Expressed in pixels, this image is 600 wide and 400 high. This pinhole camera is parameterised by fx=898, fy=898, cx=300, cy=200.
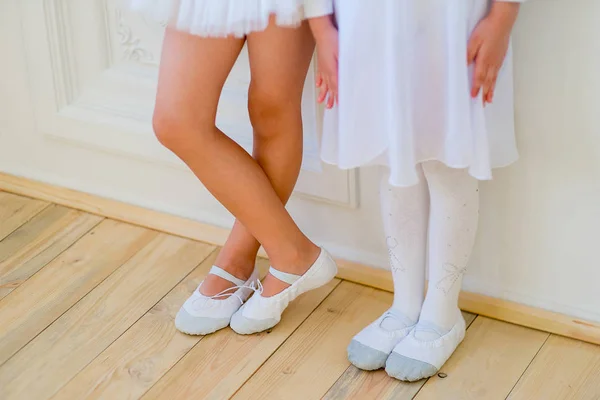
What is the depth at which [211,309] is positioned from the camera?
158 centimetres

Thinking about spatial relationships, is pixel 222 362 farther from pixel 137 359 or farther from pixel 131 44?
pixel 131 44

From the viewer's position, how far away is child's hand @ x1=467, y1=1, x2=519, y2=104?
1.21m

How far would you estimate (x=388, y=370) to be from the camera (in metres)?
1.44

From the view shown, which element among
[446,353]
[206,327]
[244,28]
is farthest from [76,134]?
[446,353]

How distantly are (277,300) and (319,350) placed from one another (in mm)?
112

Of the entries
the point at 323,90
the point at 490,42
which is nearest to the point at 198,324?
the point at 323,90

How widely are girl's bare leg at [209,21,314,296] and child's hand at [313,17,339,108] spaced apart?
78mm

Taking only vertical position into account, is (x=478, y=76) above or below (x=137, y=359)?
above

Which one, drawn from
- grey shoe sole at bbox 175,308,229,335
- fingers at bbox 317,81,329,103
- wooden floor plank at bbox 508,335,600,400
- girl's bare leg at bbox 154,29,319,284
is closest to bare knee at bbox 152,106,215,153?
girl's bare leg at bbox 154,29,319,284

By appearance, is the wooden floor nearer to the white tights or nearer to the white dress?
the white tights

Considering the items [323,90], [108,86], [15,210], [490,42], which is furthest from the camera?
[15,210]

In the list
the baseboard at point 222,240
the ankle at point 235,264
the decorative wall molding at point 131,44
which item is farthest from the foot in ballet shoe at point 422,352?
the decorative wall molding at point 131,44

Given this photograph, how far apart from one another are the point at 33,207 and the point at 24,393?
Answer: 24.6 inches

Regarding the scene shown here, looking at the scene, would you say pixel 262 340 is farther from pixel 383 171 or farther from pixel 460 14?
pixel 460 14
